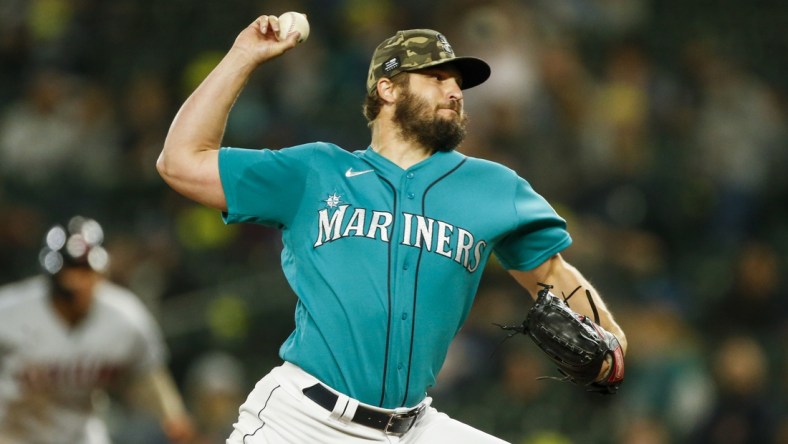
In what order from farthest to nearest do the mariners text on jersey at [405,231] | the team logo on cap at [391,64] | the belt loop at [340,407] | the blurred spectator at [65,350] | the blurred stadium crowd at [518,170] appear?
the blurred stadium crowd at [518,170]
the blurred spectator at [65,350]
the team logo on cap at [391,64]
the mariners text on jersey at [405,231]
the belt loop at [340,407]

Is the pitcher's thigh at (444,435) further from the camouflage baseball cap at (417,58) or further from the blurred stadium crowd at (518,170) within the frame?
the blurred stadium crowd at (518,170)

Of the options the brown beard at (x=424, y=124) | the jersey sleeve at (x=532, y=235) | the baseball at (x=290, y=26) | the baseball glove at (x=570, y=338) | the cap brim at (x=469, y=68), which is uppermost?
the baseball at (x=290, y=26)

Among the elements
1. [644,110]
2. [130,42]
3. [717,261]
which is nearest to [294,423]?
[717,261]

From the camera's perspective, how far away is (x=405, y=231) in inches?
163

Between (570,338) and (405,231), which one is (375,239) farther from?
(570,338)

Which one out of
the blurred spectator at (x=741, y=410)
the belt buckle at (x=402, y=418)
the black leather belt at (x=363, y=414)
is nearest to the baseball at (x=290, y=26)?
the black leather belt at (x=363, y=414)

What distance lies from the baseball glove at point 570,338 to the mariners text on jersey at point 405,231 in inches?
11.5

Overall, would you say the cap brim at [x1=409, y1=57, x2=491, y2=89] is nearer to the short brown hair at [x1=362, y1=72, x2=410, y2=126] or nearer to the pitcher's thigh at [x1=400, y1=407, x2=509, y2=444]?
the short brown hair at [x1=362, y1=72, x2=410, y2=126]

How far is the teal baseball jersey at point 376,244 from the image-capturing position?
13.3 ft

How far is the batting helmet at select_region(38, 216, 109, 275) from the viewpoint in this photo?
6574 mm

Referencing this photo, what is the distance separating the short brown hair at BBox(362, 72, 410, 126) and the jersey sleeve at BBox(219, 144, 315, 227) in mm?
385

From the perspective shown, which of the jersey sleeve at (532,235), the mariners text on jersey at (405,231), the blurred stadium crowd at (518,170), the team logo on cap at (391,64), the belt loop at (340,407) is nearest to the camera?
the belt loop at (340,407)

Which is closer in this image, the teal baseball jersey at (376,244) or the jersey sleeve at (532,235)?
the teal baseball jersey at (376,244)

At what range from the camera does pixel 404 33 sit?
4.45m
